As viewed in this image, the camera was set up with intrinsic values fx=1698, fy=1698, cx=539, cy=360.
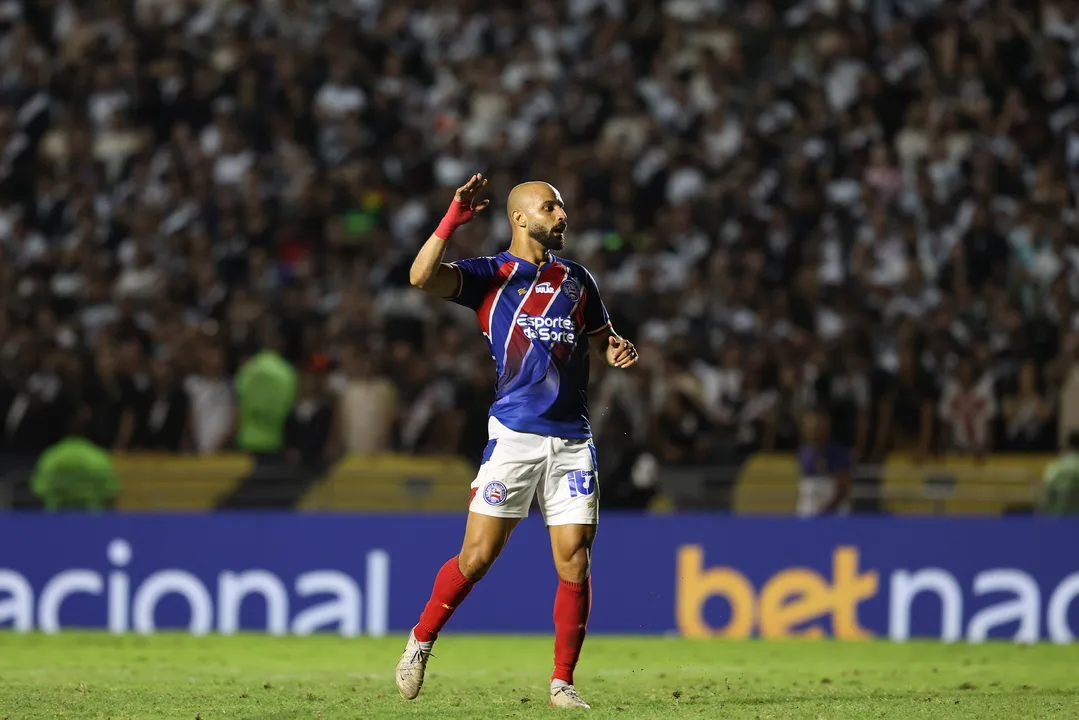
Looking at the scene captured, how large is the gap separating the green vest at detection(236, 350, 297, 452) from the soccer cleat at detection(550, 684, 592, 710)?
26.1 feet

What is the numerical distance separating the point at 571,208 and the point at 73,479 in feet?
21.1

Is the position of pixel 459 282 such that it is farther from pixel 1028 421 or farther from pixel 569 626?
pixel 1028 421

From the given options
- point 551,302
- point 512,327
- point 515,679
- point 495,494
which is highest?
point 551,302

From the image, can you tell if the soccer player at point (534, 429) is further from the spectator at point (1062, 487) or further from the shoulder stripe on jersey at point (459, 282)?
the spectator at point (1062, 487)

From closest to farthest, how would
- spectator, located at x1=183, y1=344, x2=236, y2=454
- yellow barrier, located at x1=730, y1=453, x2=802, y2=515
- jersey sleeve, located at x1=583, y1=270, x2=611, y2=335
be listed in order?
jersey sleeve, located at x1=583, y1=270, x2=611, y2=335
yellow barrier, located at x1=730, y1=453, x2=802, y2=515
spectator, located at x1=183, y1=344, x2=236, y2=454

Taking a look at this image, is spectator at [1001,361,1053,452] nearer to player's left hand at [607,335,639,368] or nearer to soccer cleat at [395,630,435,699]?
player's left hand at [607,335,639,368]

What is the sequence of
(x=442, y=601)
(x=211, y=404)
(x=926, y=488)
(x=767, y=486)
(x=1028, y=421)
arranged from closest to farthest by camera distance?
(x=442, y=601) → (x=926, y=488) → (x=767, y=486) → (x=1028, y=421) → (x=211, y=404)

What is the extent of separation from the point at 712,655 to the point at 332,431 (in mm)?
4858

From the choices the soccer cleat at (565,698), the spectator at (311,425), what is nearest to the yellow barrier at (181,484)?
the spectator at (311,425)

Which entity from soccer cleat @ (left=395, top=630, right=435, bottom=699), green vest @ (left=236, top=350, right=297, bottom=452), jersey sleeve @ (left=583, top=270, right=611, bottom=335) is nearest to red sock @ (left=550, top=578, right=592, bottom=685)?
soccer cleat @ (left=395, top=630, right=435, bottom=699)

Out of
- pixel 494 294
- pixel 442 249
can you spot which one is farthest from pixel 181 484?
pixel 442 249

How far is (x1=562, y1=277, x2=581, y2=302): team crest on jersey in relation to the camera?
8.28 meters

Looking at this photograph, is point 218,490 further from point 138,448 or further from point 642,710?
point 642,710

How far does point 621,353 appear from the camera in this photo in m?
8.25
